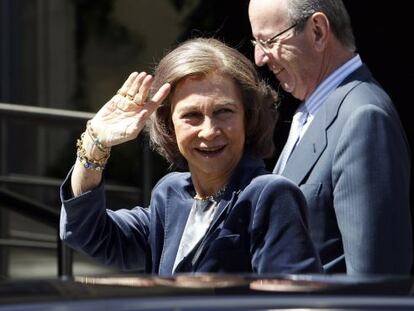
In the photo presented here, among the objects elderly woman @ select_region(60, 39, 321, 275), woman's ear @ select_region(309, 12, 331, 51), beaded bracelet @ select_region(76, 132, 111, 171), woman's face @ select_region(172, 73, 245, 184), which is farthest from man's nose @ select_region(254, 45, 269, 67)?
beaded bracelet @ select_region(76, 132, 111, 171)

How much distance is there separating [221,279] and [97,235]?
1154 mm

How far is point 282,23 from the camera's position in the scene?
13.6 ft

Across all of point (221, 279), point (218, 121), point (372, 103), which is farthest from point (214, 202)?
point (221, 279)

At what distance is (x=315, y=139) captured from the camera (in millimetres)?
4000

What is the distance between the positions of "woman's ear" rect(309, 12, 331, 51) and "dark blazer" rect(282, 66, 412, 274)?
223 millimetres

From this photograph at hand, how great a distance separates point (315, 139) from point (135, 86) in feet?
1.96

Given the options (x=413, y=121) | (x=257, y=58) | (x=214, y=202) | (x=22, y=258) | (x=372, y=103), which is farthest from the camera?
(x=22, y=258)

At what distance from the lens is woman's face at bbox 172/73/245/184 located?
366 cm

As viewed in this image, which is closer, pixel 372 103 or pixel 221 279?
pixel 221 279

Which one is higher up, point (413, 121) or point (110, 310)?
point (110, 310)

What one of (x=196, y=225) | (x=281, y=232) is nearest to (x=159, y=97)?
(x=196, y=225)

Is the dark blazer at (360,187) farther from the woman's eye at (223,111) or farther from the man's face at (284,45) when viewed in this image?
the woman's eye at (223,111)

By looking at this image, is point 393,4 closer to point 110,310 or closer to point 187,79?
point 187,79

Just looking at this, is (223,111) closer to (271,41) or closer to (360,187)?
(360,187)
